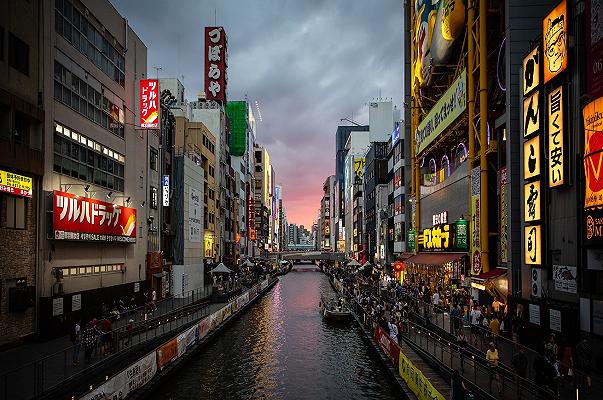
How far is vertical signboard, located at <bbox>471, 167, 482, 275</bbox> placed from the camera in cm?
3772

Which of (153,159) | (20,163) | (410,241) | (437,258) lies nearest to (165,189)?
(153,159)

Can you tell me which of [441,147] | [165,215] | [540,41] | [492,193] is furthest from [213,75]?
Result: [540,41]

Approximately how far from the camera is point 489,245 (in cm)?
3819

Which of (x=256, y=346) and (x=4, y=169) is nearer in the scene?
(x=4, y=169)

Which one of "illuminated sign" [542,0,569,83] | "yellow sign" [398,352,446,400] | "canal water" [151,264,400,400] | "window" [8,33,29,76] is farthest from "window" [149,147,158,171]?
"illuminated sign" [542,0,569,83]

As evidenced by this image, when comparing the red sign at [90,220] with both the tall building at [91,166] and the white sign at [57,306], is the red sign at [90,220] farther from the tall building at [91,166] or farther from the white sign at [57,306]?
the white sign at [57,306]

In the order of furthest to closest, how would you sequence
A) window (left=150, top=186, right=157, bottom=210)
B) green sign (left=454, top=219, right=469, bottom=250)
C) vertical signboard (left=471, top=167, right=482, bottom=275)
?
1. window (left=150, top=186, right=157, bottom=210)
2. green sign (left=454, top=219, right=469, bottom=250)
3. vertical signboard (left=471, top=167, right=482, bottom=275)

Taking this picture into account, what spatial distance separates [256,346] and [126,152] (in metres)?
18.9

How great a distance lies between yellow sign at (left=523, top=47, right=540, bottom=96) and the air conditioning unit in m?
9.09

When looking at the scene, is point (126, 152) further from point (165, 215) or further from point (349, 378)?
point (349, 378)

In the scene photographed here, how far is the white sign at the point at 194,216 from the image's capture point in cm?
6094

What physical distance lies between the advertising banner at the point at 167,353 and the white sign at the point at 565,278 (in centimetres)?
1883

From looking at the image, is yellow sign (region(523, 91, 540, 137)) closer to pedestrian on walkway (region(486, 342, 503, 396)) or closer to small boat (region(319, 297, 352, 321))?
pedestrian on walkway (region(486, 342, 503, 396))

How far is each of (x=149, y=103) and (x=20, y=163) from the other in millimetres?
18715
